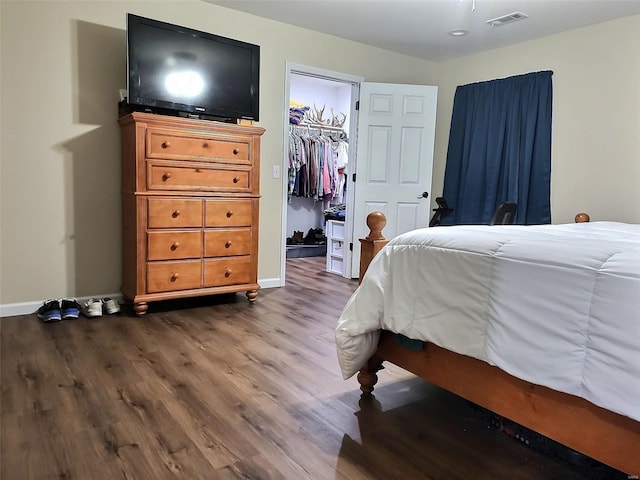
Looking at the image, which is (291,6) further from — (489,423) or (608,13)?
(489,423)

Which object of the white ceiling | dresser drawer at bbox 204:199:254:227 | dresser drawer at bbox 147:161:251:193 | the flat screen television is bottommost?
dresser drawer at bbox 204:199:254:227

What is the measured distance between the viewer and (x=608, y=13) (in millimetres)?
3504

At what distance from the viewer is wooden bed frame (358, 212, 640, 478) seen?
1.16 metres

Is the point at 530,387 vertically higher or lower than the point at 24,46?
lower

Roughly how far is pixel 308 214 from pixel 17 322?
4.18 meters

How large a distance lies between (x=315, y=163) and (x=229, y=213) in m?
2.83

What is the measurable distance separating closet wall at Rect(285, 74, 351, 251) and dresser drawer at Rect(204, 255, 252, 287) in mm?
2922

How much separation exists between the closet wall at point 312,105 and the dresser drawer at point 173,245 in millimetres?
3164

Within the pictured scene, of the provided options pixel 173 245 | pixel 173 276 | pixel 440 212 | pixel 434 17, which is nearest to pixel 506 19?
pixel 434 17

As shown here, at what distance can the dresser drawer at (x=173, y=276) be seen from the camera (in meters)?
3.09

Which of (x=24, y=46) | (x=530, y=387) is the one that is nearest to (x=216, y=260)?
(x=24, y=46)

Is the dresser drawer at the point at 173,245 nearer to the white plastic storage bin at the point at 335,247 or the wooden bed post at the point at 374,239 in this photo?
the wooden bed post at the point at 374,239

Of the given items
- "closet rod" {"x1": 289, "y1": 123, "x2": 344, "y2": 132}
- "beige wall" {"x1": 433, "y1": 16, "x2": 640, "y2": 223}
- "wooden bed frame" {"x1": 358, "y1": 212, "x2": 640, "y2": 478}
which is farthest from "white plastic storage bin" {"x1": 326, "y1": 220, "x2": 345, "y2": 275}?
"wooden bed frame" {"x1": 358, "y1": 212, "x2": 640, "y2": 478}

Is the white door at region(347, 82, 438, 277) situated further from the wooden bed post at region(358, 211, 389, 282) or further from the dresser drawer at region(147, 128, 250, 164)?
the wooden bed post at region(358, 211, 389, 282)
